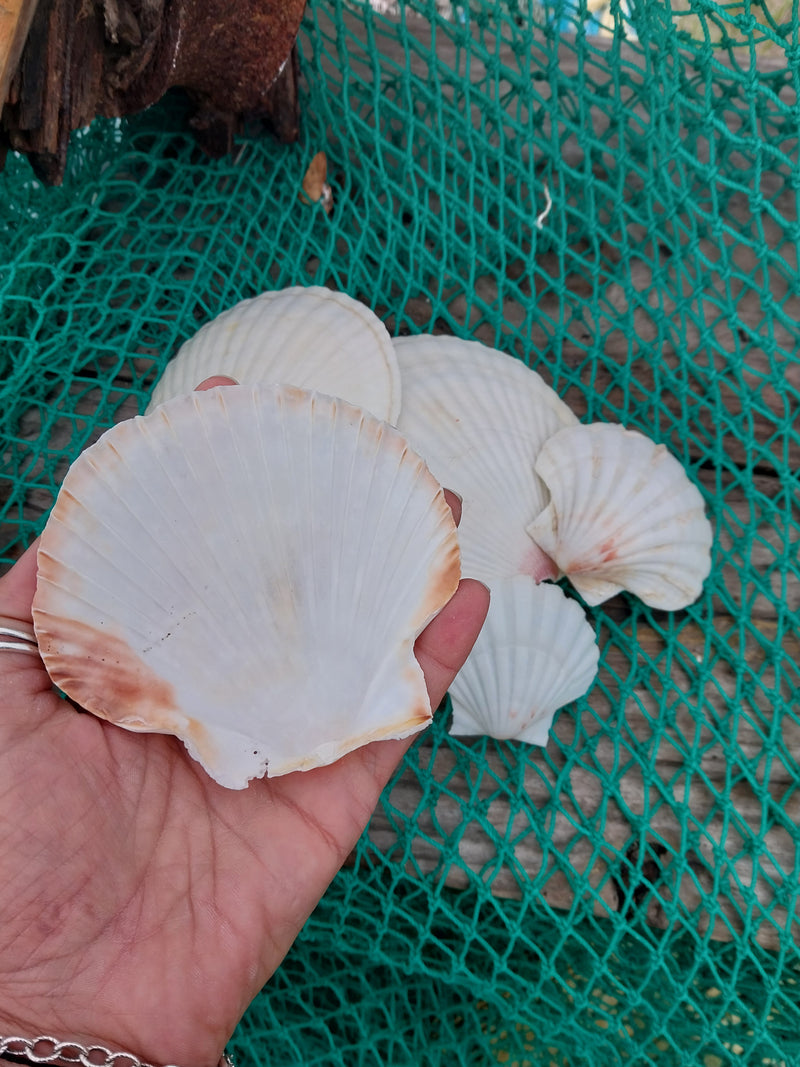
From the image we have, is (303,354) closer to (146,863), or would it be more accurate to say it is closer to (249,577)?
(249,577)

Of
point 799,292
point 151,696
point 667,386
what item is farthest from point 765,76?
point 151,696

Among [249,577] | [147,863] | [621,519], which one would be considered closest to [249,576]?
[249,577]

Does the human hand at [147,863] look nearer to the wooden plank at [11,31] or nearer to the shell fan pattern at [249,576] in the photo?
the shell fan pattern at [249,576]

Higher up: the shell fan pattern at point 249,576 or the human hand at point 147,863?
the shell fan pattern at point 249,576

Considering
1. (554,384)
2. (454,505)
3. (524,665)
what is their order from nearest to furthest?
(454,505), (524,665), (554,384)

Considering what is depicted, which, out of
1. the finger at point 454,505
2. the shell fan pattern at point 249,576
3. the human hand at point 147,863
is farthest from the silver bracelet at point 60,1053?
the finger at point 454,505
